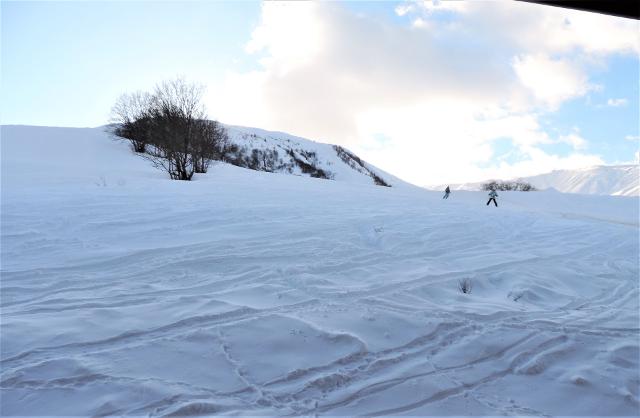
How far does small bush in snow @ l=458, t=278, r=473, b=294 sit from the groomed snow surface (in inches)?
5.0

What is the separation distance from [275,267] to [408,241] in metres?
2.83

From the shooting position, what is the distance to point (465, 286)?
14.1 ft

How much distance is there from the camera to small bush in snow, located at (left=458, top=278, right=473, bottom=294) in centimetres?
422

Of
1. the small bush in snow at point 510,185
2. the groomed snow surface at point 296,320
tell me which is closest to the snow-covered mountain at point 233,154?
the groomed snow surface at point 296,320

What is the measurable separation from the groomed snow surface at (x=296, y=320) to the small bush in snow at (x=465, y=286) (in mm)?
126

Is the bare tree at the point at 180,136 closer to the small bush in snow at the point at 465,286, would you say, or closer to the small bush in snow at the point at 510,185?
the small bush in snow at the point at 465,286

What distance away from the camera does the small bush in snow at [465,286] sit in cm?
422

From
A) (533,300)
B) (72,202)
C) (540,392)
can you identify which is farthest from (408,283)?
(72,202)

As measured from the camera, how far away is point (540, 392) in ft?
→ 7.35

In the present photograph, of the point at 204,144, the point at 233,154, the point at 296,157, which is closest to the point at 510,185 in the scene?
the point at 296,157

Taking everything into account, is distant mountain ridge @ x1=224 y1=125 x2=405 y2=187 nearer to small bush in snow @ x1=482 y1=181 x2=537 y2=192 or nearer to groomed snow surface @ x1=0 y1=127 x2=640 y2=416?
small bush in snow @ x1=482 y1=181 x2=537 y2=192

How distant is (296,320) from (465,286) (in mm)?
2295

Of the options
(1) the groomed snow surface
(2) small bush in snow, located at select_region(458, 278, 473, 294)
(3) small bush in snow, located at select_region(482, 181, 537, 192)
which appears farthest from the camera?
(3) small bush in snow, located at select_region(482, 181, 537, 192)

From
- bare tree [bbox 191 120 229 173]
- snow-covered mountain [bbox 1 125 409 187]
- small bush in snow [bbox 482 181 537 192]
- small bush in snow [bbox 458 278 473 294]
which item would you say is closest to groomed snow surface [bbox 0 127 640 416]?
small bush in snow [bbox 458 278 473 294]
